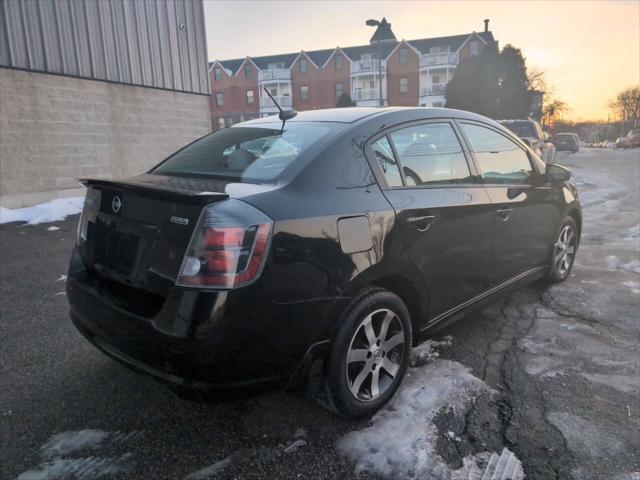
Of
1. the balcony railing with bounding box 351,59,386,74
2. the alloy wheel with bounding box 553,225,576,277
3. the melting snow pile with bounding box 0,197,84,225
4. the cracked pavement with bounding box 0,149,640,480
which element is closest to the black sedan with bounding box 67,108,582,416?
the cracked pavement with bounding box 0,149,640,480

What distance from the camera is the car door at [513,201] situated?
3.41 metres

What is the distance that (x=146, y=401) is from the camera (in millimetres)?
2686

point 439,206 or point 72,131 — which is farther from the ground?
point 72,131

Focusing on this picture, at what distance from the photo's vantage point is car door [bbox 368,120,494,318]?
8.73 feet

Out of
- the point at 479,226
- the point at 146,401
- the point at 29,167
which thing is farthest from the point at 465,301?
the point at 29,167

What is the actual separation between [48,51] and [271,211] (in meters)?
9.92

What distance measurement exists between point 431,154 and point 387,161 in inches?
18.8

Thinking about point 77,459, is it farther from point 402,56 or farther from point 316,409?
point 402,56

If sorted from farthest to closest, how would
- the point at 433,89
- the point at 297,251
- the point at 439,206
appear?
the point at 433,89 < the point at 439,206 < the point at 297,251

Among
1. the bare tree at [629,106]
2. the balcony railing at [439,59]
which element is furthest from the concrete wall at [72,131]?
the bare tree at [629,106]

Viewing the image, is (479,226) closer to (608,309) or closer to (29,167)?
(608,309)

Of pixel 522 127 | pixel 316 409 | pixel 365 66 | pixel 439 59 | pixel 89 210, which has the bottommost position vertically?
pixel 316 409

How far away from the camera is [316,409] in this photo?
266cm

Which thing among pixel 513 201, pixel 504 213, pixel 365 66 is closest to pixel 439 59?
pixel 365 66
